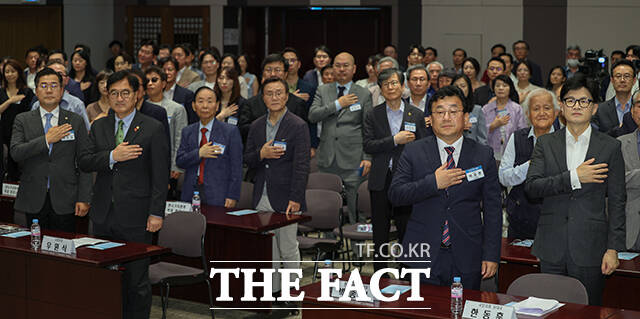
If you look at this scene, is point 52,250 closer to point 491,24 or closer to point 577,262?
point 577,262

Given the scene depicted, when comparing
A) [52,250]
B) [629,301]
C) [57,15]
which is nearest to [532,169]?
[629,301]

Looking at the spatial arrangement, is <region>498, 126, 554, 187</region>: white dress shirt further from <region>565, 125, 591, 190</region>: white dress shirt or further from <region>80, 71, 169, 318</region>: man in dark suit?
<region>80, 71, 169, 318</region>: man in dark suit

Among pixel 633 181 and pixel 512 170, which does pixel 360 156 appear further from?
pixel 633 181

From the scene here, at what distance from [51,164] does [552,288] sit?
11.0 feet

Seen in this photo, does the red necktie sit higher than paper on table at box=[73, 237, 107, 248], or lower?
higher

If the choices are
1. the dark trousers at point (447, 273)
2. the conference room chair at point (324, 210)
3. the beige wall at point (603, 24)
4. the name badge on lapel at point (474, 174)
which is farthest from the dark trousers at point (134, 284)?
the beige wall at point (603, 24)

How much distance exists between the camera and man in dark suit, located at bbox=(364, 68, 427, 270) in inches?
216

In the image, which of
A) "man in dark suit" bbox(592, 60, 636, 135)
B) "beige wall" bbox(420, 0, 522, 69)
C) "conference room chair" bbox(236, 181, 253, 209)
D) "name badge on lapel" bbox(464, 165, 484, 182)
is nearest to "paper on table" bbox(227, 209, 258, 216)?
"conference room chair" bbox(236, 181, 253, 209)

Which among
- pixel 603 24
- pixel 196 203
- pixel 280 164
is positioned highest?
pixel 603 24

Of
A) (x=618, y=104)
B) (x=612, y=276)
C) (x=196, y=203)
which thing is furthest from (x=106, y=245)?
(x=618, y=104)

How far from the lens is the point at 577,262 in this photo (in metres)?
3.80

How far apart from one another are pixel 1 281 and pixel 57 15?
30.6 feet

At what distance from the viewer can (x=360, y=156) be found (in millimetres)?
6918

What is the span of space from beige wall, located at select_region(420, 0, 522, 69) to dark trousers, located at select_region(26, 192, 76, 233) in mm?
8187
